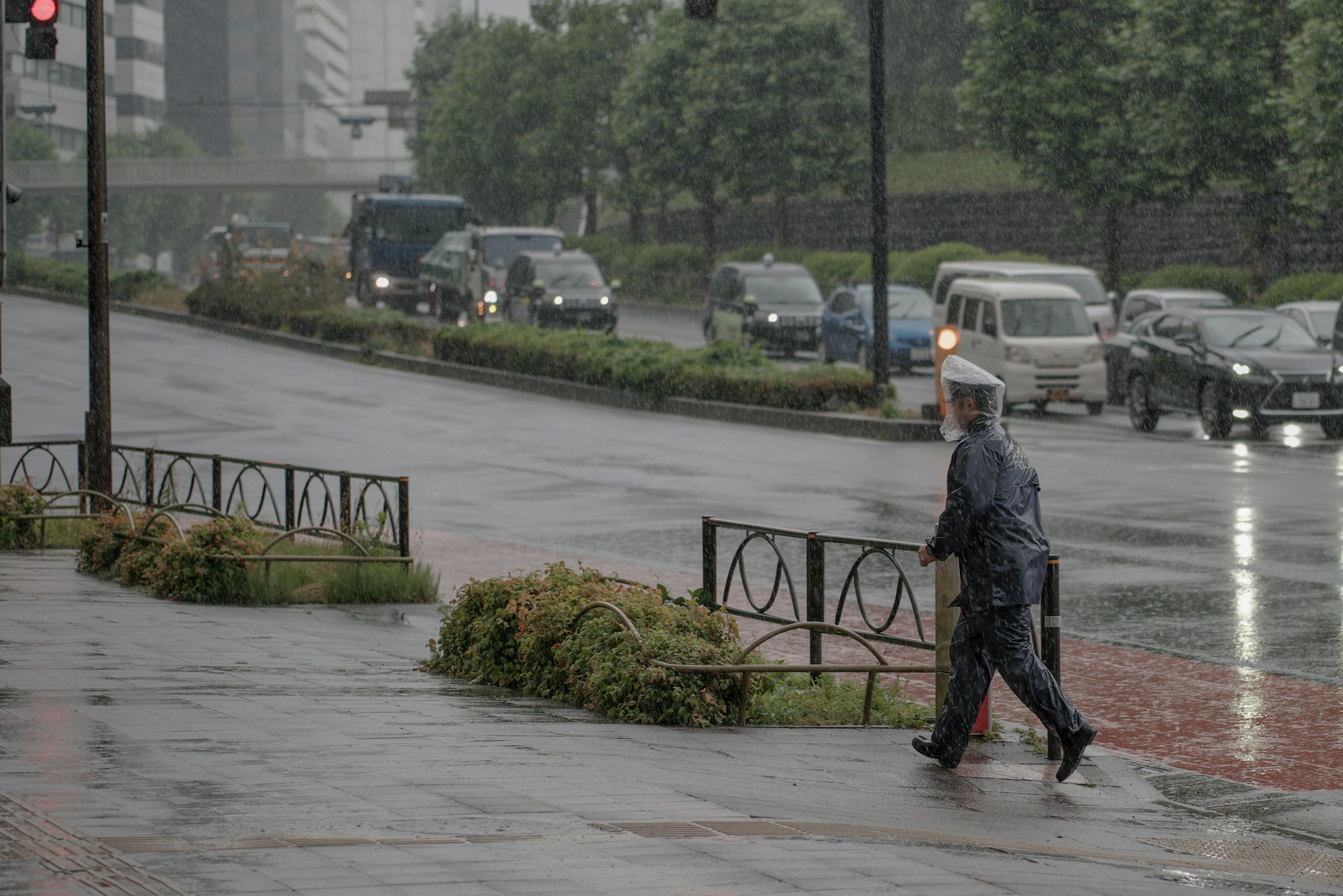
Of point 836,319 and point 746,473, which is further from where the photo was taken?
point 836,319

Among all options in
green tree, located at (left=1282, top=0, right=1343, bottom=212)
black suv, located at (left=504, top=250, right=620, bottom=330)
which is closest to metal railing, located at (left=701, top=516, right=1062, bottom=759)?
green tree, located at (left=1282, top=0, right=1343, bottom=212)

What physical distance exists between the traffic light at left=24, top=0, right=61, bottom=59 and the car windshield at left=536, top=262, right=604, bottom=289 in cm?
2383

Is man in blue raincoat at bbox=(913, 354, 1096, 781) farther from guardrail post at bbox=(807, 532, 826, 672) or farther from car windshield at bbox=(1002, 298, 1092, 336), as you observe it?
car windshield at bbox=(1002, 298, 1092, 336)

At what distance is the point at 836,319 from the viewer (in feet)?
103

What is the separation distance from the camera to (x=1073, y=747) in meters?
6.80

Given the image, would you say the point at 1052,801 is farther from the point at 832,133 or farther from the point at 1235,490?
the point at 832,133

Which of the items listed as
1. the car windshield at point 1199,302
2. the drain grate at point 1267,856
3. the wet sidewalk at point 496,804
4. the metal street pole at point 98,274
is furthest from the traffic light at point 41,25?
the car windshield at point 1199,302

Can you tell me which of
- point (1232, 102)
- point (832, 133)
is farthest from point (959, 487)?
point (832, 133)

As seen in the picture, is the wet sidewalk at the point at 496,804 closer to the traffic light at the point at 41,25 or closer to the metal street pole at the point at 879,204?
the traffic light at the point at 41,25

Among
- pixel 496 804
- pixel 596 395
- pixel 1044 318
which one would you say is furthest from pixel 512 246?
pixel 496 804

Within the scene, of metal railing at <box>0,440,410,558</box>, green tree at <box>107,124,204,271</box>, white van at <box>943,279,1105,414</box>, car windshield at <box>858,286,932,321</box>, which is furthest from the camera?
green tree at <box>107,124,204,271</box>

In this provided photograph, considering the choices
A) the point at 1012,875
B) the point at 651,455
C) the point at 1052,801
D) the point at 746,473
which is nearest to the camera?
the point at 1012,875

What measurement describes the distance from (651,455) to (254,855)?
1591cm

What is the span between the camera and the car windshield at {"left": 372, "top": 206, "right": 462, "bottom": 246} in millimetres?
45094
